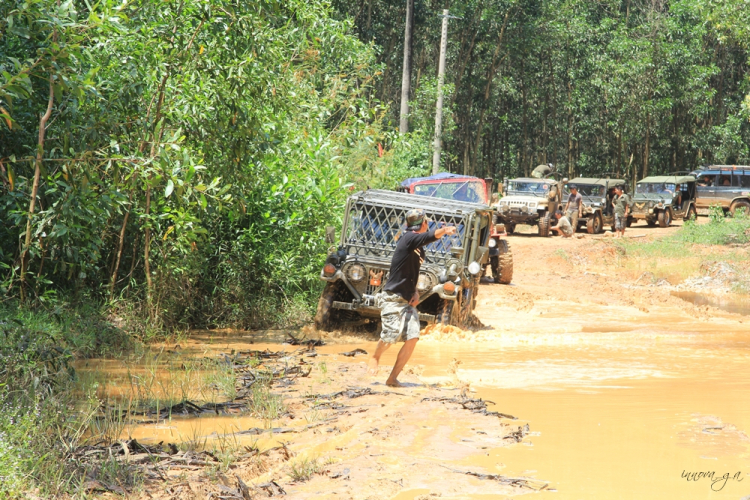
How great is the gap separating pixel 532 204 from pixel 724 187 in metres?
10.5

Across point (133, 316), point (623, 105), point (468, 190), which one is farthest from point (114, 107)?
point (623, 105)

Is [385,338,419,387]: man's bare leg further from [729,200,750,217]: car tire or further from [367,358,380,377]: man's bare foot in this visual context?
[729,200,750,217]: car tire

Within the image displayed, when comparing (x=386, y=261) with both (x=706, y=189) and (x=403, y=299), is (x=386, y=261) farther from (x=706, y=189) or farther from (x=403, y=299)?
(x=706, y=189)

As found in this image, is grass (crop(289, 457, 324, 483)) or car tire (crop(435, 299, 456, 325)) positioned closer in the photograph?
grass (crop(289, 457, 324, 483))

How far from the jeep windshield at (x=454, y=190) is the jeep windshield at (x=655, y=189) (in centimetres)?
1685

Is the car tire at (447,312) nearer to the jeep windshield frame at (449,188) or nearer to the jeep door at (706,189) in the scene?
the jeep windshield frame at (449,188)

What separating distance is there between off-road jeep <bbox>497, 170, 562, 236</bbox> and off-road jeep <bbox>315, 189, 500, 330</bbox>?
49.2ft

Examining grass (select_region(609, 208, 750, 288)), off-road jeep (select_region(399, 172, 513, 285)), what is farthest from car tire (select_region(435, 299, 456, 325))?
grass (select_region(609, 208, 750, 288))

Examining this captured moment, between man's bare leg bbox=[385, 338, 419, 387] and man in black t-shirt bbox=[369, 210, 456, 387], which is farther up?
man in black t-shirt bbox=[369, 210, 456, 387]

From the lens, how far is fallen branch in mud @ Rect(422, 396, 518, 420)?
6297 mm

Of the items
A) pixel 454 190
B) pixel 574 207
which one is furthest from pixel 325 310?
pixel 574 207

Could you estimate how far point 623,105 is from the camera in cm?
3944

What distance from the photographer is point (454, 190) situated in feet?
51.2

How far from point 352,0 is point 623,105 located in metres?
14.2
